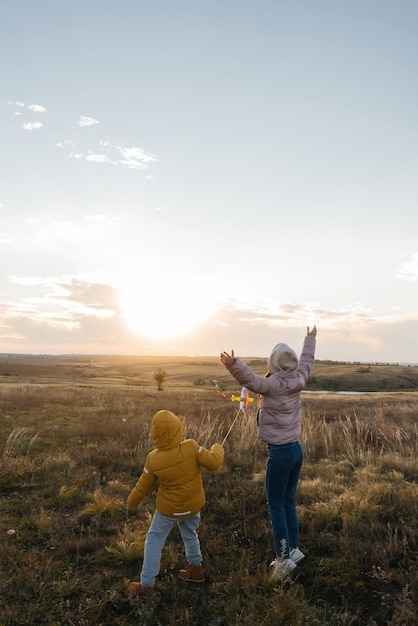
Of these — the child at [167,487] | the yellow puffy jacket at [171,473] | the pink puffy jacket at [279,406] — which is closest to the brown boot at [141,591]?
the child at [167,487]

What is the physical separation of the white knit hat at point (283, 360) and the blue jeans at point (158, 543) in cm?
171

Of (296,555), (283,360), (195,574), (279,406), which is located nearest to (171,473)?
(195,574)

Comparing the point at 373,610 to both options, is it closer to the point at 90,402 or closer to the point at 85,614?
the point at 85,614

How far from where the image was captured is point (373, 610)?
3.87 meters

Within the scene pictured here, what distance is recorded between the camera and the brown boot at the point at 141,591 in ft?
13.3

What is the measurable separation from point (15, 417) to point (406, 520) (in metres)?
13.7

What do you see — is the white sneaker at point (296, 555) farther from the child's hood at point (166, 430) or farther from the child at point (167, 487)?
the child's hood at point (166, 430)

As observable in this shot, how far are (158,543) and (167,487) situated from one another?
0.53 meters

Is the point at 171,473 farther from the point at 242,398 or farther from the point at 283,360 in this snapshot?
the point at 242,398

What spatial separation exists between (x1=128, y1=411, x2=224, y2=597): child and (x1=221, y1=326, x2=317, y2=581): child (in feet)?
2.17

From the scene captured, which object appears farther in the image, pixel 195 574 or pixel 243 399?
pixel 243 399

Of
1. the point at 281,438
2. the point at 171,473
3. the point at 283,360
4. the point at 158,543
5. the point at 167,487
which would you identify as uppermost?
the point at 283,360

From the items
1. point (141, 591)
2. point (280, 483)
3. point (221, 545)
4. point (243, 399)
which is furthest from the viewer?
point (243, 399)

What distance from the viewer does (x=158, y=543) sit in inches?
162
